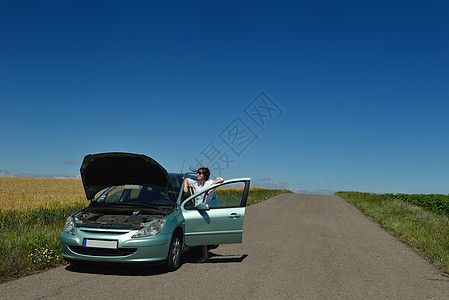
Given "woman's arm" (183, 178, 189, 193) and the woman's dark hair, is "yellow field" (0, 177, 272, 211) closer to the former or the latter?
"woman's arm" (183, 178, 189, 193)

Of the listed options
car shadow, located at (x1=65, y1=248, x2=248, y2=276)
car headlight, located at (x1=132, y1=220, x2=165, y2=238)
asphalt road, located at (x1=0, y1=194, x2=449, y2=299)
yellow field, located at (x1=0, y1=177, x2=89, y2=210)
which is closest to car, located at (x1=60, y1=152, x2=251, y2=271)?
car headlight, located at (x1=132, y1=220, x2=165, y2=238)

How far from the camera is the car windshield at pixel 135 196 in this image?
7.48 metres

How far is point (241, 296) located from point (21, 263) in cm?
381

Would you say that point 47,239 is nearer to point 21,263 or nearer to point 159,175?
point 21,263

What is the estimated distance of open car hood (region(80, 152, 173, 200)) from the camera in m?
7.05

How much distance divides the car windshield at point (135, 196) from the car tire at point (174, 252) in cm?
70

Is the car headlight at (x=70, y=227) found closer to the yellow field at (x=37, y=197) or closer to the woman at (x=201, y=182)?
the woman at (x=201, y=182)

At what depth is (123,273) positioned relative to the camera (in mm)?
6461

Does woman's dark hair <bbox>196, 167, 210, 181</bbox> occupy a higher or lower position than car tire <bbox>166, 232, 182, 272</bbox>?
higher

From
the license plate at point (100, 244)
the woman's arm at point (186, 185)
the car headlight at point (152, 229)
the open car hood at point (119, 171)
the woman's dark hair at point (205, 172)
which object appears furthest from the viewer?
the woman's dark hair at point (205, 172)

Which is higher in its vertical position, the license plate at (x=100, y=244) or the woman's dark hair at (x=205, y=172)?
the woman's dark hair at (x=205, y=172)

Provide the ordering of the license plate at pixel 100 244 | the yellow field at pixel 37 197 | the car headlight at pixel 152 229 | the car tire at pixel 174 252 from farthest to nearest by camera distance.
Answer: the yellow field at pixel 37 197 < the car tire at pixel 174 252 < the car headlight at pixel 152 229 < the license plate at pixel 100 244

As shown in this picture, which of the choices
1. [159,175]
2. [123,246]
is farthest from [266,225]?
[123,246]

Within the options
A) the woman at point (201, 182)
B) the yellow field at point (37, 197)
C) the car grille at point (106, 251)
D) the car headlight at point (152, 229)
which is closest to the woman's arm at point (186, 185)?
the woman at point (201, 182)
